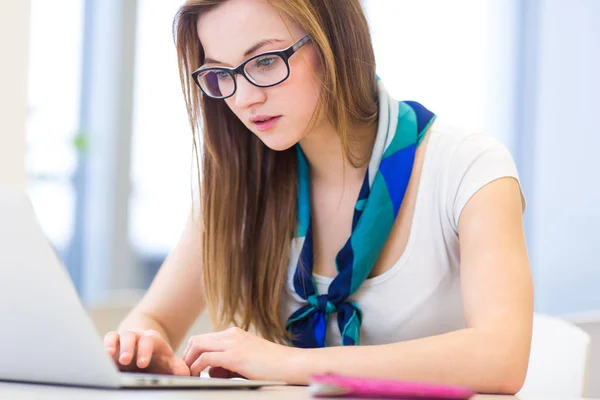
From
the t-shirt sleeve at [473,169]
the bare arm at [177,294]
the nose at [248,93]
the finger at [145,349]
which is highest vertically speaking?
the nose at [248,93]

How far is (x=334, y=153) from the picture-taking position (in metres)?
1.65

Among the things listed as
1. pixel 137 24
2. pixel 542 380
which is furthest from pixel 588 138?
pixel 137 24

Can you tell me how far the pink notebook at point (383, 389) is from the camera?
2.33 ft

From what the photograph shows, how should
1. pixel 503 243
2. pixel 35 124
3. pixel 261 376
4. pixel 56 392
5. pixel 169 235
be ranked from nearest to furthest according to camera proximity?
1. pixel 56 392
2. pixel 261 376
3. pixel 503 243
4. pixel 35 124
5. pixel 169 235

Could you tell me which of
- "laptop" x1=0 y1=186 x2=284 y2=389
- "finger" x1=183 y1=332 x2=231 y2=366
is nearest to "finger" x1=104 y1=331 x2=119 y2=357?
"finger" x1=183 y1=332 x2=231 y2=366

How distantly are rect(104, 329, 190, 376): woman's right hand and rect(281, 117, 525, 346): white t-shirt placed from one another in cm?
48

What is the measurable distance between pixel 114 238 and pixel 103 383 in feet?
10.9

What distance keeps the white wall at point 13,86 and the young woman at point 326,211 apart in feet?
1.98

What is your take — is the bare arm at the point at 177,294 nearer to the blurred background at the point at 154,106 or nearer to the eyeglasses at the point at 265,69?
the eyeglasses at the point at 265,69

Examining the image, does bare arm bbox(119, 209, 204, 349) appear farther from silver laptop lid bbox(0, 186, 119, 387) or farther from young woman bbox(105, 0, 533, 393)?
silver laptop lid bbox(0, 186, 119, 387)

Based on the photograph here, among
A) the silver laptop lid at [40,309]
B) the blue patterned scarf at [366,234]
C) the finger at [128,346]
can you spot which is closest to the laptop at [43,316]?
the silver laptop lid at [40,309]

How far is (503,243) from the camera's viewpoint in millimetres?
1320

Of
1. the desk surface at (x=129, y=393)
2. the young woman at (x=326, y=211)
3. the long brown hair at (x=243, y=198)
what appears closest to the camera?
the desk surface at (x=129, y=393)

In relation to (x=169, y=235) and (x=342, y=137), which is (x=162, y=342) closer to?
(x=342, y=137)
